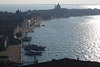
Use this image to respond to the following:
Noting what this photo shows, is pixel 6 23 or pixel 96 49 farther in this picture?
pixel 6 23

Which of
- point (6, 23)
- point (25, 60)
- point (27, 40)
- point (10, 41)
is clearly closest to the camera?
point (25, 60)

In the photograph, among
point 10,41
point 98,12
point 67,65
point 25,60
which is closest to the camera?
point 67,65

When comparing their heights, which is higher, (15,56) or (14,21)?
(14,21)

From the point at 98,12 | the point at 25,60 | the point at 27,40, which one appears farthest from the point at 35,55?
the point at 98,12

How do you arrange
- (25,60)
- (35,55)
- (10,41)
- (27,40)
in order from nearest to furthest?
(25,60)
(35,55)
(10,41)
(27,40)

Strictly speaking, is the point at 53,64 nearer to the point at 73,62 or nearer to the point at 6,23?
the point at 73,62

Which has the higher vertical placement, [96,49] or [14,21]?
[14,21]

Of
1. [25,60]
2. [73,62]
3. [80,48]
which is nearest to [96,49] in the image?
[80,48]

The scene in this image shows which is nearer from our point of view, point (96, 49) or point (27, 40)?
point (96, 49)

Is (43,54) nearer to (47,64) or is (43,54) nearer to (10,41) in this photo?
(10,41)
